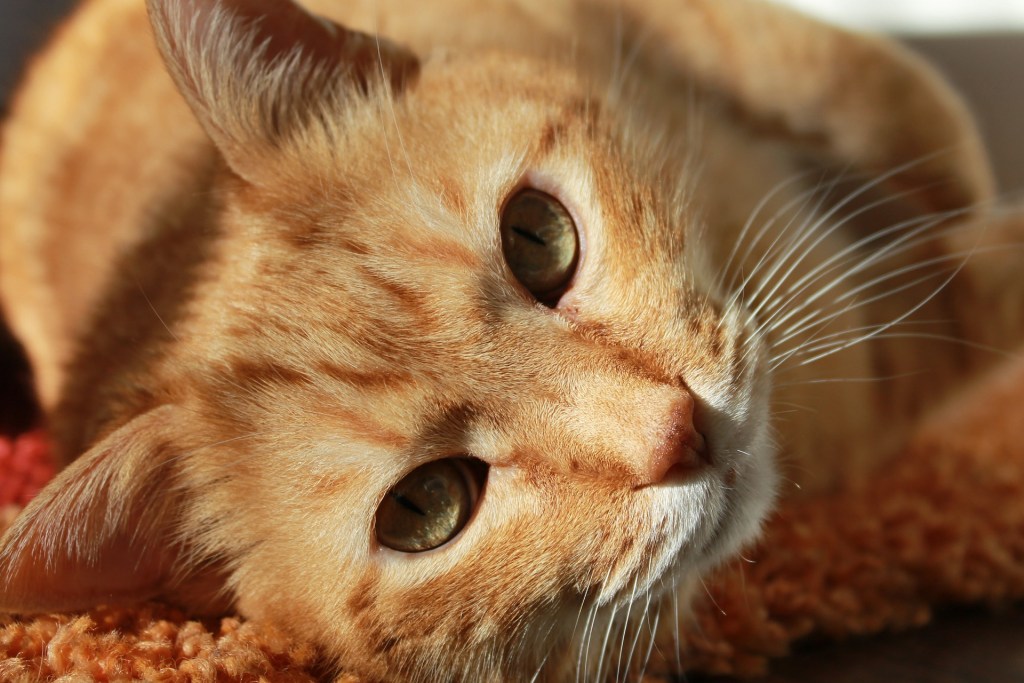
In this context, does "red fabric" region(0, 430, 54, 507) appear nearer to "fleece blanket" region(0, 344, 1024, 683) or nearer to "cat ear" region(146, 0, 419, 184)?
"fleece blanket" region(0, 344, 1024, 683)

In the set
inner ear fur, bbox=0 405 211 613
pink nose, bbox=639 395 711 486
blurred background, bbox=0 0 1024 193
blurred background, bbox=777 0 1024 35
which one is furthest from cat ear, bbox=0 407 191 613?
blurred background, bbox=777 0 1024 35

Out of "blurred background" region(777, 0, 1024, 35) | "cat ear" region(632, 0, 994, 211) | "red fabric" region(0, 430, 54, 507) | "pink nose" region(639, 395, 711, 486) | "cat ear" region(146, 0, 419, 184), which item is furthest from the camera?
"blurred background" region(777, 0, 1024, 35)

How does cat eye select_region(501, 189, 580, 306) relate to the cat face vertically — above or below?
above

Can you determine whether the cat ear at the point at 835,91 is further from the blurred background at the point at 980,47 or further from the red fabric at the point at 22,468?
the red fabric at the point at 22,468

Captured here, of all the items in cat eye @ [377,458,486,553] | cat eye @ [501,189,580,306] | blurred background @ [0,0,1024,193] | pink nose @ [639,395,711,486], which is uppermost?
blurred background @ [0,0,1024,193]

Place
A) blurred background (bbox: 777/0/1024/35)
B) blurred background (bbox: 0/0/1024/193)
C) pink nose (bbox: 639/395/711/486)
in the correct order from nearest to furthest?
pink nose (bbox: 639/395/711/486), blurred background (bbox: 0/0/1024/193), blurred background (bbox: 777/0/1024/35)

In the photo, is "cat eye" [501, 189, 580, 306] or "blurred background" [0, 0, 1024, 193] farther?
"blurred background" [0, 0, 1024, 193]

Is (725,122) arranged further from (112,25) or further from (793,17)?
(112,25)
